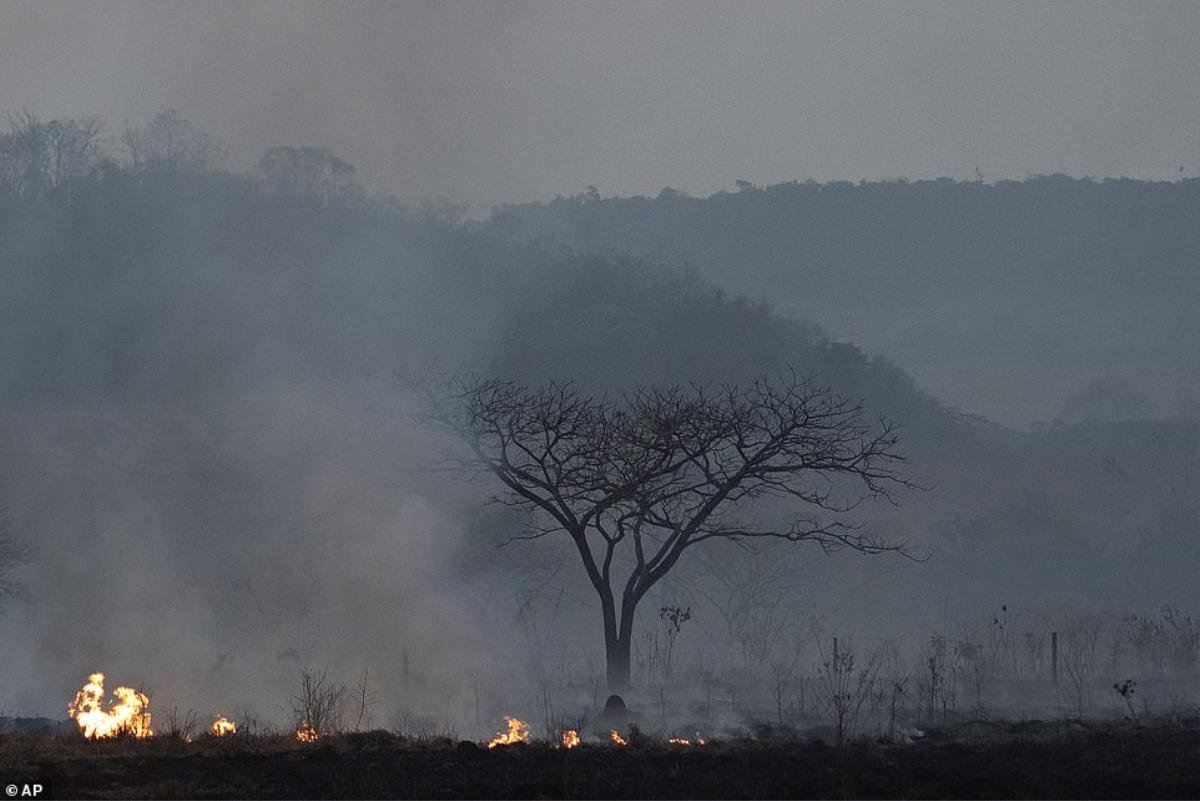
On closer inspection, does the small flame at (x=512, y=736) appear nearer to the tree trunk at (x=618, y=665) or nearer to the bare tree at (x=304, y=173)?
the tree trunk at (x=618, y=665)

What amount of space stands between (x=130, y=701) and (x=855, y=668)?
2219 cm

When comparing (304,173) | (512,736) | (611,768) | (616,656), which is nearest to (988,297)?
(304,173)

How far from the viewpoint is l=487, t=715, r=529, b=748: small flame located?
23062mm

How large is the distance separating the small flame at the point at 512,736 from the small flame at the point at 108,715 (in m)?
5.13

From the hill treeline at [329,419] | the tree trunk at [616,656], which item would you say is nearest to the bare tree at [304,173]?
the hill treeline at [329,419]

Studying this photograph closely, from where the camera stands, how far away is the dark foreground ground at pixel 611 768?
58.6ft

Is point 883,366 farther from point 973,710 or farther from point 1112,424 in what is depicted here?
point 973,710

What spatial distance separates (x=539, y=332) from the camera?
110062mm

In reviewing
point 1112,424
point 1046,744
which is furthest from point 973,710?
point 1112,424

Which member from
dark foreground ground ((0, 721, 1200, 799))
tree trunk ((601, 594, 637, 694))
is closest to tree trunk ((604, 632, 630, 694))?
tree trunk ((601, 594, 637, 694))

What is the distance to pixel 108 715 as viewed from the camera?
25.0 metres

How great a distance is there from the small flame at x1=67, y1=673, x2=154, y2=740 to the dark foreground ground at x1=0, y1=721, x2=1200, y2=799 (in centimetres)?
58

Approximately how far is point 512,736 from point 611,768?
512 cm

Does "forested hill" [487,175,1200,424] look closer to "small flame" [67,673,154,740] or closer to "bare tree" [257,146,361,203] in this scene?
"bare tree" [257,146,361,203]
